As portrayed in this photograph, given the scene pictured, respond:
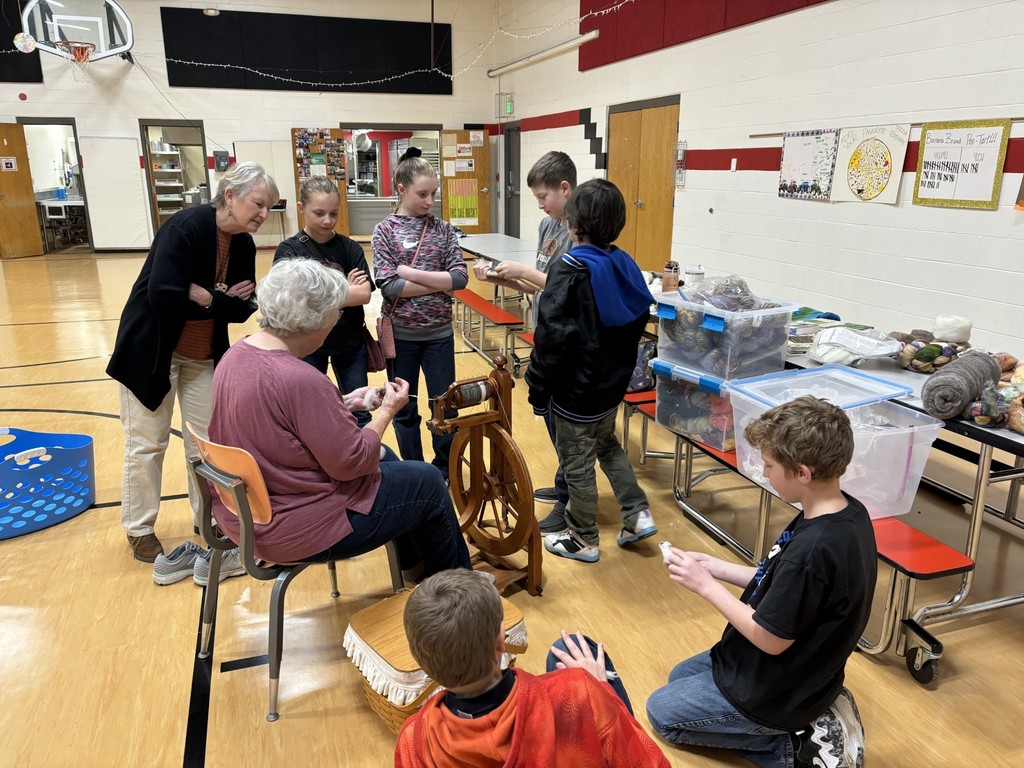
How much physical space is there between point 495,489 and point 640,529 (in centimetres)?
69

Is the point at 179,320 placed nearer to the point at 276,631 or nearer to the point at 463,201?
the point at 276,631

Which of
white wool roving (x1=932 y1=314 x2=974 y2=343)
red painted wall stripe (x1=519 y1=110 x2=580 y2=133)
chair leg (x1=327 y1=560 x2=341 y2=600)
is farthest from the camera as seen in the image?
red painted wall stripe (x1=519 y1=110 x2=580 y2=133)

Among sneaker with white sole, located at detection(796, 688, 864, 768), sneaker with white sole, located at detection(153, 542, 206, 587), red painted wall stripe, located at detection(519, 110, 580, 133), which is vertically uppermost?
red painted wall stripe, located at detection(519, 110, 580, 133)

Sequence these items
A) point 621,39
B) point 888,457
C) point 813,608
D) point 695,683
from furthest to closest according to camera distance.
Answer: point 621,39, point 888,457, point 695,683, point 813,608

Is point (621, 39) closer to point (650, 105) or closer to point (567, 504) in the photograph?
point (650, 105)

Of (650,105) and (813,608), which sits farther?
(650,105)

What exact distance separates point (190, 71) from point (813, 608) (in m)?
12.7

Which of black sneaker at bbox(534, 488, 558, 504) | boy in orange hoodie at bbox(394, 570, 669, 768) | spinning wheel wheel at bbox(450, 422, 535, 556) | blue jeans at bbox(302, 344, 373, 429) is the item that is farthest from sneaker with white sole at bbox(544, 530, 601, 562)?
boy in orange hoodie at bbox(394, 570, 669, 768)

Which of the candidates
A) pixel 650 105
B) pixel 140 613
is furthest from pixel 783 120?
pixel 140 613

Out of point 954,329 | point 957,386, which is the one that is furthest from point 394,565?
point 954,329

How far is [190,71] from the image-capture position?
1127cm

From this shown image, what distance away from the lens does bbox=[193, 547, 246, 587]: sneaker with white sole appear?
8.58 feet

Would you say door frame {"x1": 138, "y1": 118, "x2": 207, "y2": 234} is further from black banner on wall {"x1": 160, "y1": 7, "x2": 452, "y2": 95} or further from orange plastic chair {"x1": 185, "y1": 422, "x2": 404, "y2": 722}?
orange plastic chair {"x1": 185, "y1": 422, "x2": 404, "y2": 722}

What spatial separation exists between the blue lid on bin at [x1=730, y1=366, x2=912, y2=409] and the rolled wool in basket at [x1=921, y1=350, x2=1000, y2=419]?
0.14 m
